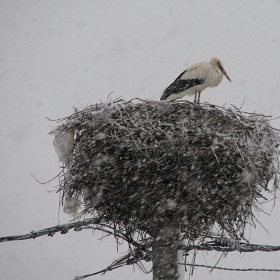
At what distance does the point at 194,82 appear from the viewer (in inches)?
298

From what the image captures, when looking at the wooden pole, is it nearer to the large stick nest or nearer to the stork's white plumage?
the large stick nest

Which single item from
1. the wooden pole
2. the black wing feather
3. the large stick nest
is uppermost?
the black wing feather

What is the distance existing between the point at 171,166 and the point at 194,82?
8.95ft

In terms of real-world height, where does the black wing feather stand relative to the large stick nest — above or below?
above

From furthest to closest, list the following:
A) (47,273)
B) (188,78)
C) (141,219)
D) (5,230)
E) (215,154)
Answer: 1. (47,273)
2. (5,230)
3. (188,78)
4. (141,219)
5. (215,154)

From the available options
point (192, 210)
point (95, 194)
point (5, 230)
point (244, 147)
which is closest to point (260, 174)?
point (244, 147)

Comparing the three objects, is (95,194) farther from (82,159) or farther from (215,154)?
(215,154)

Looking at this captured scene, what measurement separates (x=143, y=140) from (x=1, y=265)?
55.6m

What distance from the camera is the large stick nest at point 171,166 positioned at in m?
5.02

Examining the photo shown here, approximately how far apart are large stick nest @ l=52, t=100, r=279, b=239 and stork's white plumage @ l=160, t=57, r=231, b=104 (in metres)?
2.05

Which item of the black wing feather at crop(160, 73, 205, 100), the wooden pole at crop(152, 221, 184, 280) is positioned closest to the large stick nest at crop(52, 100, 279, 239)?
the wooden pole at crop(152, 221, 184, 280)

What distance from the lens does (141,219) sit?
529 cm

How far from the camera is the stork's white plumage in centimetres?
755

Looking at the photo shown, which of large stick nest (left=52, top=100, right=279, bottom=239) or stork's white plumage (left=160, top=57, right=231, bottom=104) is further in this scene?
stork's white plumage (left=160, top=57, right=231, bottom=104)
